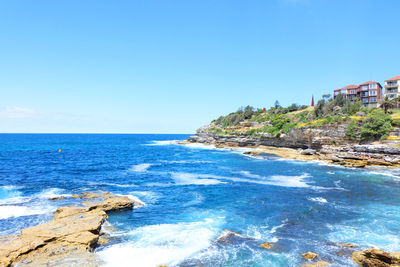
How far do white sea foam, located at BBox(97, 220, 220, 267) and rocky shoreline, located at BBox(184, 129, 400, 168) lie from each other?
1593 inches

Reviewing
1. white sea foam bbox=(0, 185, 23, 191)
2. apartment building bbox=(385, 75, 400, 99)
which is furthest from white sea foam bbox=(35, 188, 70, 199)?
apartment building bbox=(385, 75, 400, 99)

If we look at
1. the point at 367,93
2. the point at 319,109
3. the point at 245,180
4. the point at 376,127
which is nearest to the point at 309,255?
the point at 245,180

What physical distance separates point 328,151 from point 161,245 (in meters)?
51.0

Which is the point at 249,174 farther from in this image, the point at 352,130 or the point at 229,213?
the point at 352,130

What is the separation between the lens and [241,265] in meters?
13.2

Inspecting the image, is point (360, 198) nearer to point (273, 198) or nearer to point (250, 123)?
point (273, 198)

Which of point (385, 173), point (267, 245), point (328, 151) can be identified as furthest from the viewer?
point (328, 151)

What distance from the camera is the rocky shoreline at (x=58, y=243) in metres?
12.6

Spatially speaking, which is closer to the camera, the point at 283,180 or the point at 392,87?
the point at 283,180

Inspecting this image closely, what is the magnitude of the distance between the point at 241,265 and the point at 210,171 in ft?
102

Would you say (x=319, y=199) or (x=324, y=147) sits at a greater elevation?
(x=324, y=147)

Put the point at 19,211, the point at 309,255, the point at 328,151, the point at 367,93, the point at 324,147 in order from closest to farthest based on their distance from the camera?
the point at 309,255
the point at 19,211
the point at 328,151
the point at 324,147
the point at 367,93

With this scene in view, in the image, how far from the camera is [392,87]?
84.8 m

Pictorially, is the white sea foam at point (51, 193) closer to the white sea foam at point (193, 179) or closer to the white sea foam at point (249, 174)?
the white sea foam at point (193, 179)
